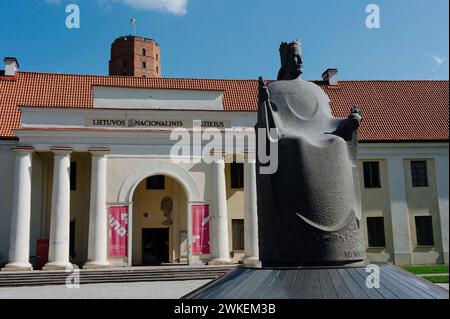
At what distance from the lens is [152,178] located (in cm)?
2927

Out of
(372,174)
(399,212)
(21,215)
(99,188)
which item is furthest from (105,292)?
(399,212)

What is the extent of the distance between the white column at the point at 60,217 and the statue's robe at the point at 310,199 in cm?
1932

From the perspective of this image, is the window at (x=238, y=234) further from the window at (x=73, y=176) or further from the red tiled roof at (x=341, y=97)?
the window at (x=73, y=176)

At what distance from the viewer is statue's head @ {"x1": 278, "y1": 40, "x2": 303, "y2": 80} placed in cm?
718

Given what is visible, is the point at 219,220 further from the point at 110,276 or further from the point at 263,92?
the point at 263,92

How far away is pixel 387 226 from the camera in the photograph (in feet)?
97.8

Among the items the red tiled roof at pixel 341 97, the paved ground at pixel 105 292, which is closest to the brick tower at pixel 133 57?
the red tiled roof at pixel 341 97

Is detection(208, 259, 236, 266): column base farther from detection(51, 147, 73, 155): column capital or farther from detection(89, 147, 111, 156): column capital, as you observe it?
detection(51, 147, 73, 155): column capital

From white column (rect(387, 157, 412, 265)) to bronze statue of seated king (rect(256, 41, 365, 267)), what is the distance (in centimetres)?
2474

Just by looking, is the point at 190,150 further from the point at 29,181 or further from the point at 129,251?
the point at 29,181

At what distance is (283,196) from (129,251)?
1971cm

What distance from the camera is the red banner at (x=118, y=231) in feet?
80.5

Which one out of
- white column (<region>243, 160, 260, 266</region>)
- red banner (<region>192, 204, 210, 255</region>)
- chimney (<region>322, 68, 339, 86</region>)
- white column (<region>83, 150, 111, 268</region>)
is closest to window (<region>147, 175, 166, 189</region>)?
red banner (<region>192, 204, 210, 255</region>)
